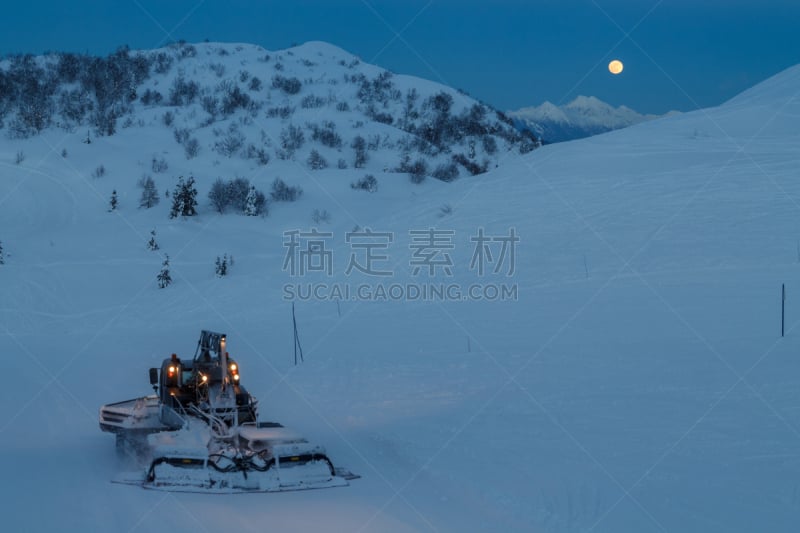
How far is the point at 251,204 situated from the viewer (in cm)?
4266

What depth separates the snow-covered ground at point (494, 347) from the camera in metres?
8.86

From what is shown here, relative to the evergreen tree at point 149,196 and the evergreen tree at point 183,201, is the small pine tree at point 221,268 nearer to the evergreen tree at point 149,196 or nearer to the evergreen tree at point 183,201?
the evergreen tree at point 183,201

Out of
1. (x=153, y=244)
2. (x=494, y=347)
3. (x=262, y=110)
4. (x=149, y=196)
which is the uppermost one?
(x=262, y=110)

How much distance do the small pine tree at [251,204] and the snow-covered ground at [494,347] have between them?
125 cm

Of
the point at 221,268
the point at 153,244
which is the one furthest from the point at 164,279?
the point at 153,244

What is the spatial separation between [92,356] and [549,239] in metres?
14.7

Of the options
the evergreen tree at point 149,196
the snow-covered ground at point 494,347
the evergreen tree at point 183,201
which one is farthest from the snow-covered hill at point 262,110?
the snow-covered ground at point 494,347

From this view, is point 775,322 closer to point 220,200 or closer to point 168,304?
point 168,304

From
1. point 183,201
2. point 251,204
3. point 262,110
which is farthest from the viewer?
point 262,110

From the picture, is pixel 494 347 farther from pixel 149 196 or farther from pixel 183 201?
pixel 149 196

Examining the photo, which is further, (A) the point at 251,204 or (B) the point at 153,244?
(A) the point at 251,204

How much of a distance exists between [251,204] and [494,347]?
27.1 meters

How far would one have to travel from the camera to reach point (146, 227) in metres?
38.9

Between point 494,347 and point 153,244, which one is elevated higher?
point 153,244
